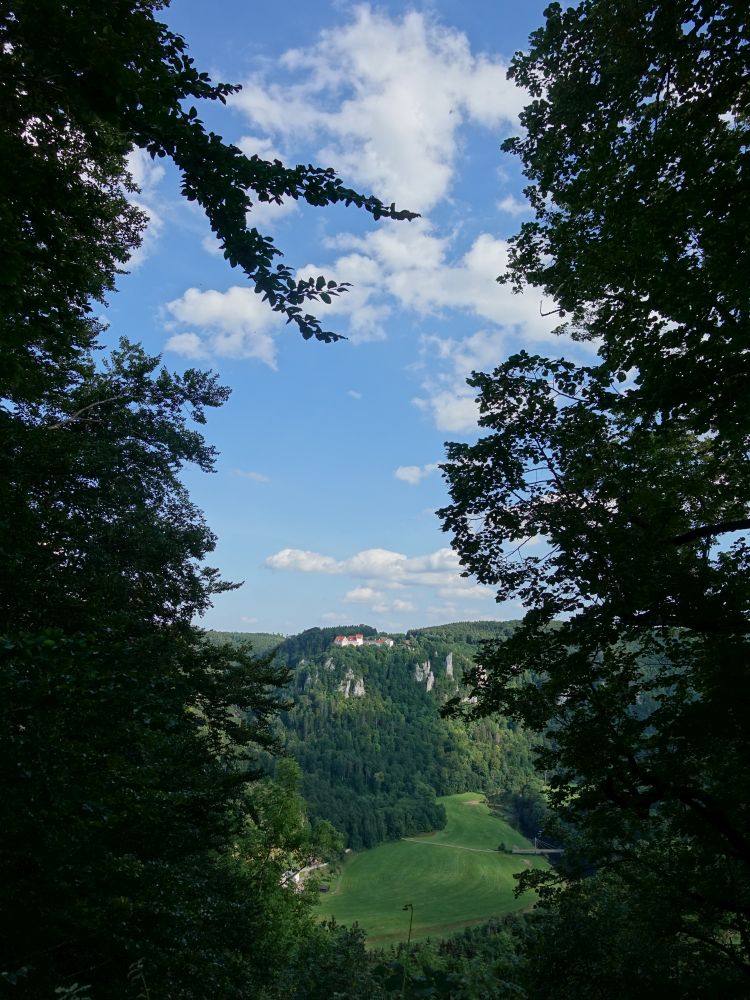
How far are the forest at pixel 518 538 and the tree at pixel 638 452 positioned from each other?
0.04 metres

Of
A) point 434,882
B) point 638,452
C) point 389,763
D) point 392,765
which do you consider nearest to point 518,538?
point 638,452

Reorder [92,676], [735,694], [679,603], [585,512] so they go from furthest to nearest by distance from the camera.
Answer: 1. [585,512]
2. [679,603]
3. [735,694]
4. [92,676]

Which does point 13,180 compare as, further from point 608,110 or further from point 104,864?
point 608,110

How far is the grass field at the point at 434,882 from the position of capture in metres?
79.4

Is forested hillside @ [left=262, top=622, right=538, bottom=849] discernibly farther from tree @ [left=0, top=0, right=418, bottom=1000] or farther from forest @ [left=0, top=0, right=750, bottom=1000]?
tree @ [left=0, top=0, right=418, bottom=1000]

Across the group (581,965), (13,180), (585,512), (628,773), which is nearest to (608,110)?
(585,512)

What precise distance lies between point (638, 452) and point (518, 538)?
2.06 m

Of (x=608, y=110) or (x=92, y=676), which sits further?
(x=608, y=110)

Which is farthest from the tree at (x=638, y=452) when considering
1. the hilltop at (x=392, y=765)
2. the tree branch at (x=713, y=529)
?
the hilltop at (x=392, y=765)

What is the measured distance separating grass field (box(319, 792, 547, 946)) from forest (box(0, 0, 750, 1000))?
248 feet

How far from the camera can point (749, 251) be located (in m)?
4.65

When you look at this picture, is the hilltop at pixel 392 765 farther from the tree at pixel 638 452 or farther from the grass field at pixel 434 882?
the tree at pixel 638 452

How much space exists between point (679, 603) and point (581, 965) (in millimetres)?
8017

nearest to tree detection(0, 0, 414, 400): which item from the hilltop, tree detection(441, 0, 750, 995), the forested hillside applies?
tree detection(441, 0, 750, 995)
